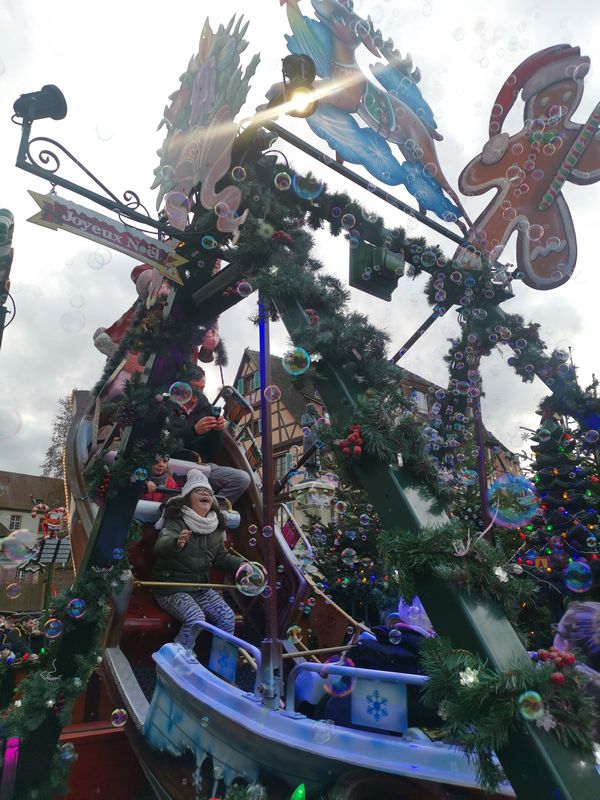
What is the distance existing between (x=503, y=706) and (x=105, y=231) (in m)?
Answer: 2.99

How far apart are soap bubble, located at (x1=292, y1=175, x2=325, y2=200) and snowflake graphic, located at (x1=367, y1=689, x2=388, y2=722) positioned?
2741 mm

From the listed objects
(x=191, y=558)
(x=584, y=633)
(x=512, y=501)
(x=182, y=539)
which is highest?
(x=512, y=501)

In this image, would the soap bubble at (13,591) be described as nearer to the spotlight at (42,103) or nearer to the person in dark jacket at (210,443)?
the person in dark jacket at (210,443)

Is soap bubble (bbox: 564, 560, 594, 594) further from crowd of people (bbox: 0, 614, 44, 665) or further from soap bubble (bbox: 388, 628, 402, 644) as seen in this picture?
crowd of people (bbox: 0, 614, 44, 665)

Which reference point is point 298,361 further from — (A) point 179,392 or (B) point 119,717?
(B) point 119,717

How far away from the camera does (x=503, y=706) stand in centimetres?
143

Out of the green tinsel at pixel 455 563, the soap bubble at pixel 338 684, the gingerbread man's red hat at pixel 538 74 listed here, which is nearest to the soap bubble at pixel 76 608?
the soap bubble at pixel 338 684

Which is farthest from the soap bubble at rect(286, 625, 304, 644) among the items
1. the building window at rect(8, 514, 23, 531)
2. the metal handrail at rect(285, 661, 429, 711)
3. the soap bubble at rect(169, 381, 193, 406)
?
the building window at rect(8, 514, 23, 531)

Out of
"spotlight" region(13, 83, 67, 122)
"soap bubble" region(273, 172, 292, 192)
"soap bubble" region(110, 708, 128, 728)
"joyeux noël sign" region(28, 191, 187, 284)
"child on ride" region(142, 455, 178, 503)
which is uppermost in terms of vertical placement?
"spotlight" region(13, 83, 67, 122)

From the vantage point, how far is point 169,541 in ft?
15.0

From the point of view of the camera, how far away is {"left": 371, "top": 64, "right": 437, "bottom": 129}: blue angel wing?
5.00 m

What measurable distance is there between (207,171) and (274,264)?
1.14 meters

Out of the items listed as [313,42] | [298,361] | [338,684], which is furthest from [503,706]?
[313,42]

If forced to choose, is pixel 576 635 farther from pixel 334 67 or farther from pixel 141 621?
pixel 334 67
